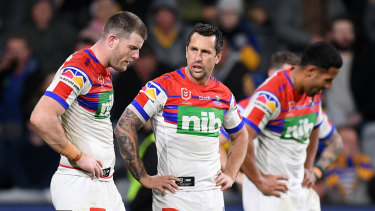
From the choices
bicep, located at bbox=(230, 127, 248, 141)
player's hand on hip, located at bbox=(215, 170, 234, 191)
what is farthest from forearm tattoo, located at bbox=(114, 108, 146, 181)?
bicep, located at bbox=(230, 127, 248, 141)

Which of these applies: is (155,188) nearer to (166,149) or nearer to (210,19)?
(166,149)

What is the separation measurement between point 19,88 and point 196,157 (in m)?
5.47

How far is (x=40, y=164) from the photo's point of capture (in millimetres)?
9719

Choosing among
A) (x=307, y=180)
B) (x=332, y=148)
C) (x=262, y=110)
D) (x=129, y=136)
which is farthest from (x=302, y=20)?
(x=129, y=136)

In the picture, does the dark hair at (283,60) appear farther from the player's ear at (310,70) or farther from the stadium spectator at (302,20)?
the stadium spectator at (302,20)

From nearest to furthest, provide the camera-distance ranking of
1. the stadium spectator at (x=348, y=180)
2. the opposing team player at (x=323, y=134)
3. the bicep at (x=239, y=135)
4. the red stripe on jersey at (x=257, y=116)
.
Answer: the bicep at (x=239, y=135)
the red stripe on jersey at (x=257, y=116)
the opposing team player at (x=323, y=134)
the stadium spectator at (x=348, y=180)

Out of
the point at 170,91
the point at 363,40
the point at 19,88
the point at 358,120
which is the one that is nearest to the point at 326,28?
the point at 363,40

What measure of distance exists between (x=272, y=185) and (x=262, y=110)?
2.31ft

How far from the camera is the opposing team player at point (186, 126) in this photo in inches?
214

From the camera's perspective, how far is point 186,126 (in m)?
5.46

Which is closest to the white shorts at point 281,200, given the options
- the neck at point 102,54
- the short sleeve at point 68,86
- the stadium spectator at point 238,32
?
the neck at point 102,54

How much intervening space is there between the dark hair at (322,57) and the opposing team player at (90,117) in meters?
1.66

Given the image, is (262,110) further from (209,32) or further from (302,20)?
(302,20)

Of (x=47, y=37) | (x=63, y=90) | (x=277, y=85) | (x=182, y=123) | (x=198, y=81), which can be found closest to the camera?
(x=63, y=90)
